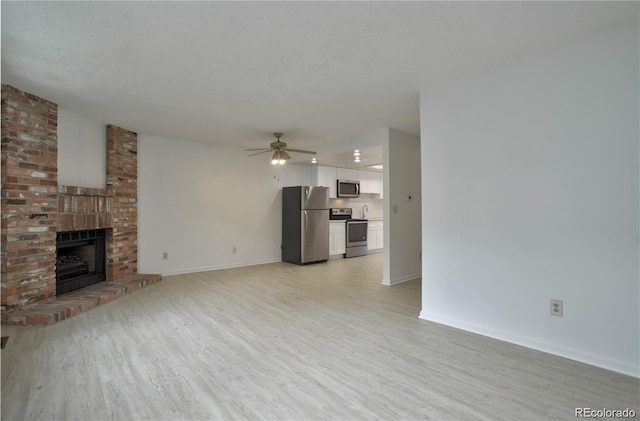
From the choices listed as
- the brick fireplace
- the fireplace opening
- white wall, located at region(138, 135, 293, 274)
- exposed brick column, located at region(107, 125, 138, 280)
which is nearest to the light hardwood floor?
the brick fireplace

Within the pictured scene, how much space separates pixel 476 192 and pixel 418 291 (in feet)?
6.26

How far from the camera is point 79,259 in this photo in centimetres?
432

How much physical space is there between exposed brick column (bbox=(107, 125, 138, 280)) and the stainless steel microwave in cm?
413

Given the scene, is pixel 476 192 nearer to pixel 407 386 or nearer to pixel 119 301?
pixel 407 386

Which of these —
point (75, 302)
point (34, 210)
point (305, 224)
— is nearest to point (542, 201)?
point (305, 224)

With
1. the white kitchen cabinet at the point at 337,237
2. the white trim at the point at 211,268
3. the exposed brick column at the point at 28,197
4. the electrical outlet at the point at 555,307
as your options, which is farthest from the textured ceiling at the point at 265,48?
the white kitchen cabinet at the point at 337,237

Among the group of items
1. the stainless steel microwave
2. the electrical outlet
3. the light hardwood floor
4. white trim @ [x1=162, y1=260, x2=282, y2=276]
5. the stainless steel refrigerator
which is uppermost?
the stainless steel microwave

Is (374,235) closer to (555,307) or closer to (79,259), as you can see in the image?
(555,307)

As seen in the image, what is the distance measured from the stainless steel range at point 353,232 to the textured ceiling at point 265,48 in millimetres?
3820

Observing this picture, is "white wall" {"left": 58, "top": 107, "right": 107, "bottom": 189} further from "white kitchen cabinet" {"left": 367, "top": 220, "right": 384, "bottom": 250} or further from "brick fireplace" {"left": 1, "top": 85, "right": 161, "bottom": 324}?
"white kitchen cabinet" {"left": 367, "top": 220, "right": 384, "bottom": 250}

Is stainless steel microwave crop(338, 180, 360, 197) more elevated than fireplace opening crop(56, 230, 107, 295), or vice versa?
stainless steel microwave crop(338, 180, 360, 197)

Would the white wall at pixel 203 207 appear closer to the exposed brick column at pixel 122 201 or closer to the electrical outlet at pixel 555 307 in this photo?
the exposed brick column at pixel 122 201

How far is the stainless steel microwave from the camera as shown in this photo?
24.7 ft

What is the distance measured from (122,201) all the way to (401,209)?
13.4 ft
